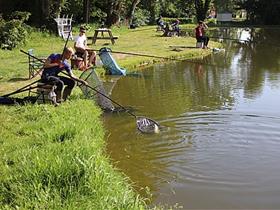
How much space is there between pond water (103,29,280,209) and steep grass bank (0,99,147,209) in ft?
3.01

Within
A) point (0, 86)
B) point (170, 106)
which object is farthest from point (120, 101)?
point (0, 86)

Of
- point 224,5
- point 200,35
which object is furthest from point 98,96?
point 224,5

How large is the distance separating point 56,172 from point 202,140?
4.71m

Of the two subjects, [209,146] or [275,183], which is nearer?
[275,183]

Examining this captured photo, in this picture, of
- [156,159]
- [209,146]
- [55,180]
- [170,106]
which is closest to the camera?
[55,180]

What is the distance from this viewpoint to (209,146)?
9.99 meters

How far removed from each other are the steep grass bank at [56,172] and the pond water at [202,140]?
3.01 ft

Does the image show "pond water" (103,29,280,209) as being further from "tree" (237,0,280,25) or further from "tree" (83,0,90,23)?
"tree" (237,0,280,25)

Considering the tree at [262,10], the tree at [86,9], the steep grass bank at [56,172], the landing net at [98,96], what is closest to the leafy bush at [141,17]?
the tree at [86,9]

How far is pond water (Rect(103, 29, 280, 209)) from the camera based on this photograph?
7707 millimetres

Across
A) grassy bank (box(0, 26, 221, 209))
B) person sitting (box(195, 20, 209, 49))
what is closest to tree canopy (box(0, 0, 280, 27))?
person sitting (box(195, 20, 209, 49))

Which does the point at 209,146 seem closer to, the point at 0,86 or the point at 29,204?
the point at 29,204

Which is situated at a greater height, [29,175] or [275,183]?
[29,175]

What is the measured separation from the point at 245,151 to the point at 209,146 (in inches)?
28.6
